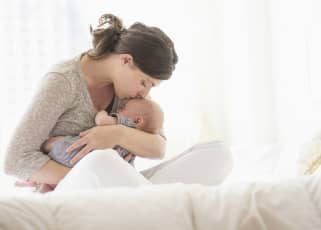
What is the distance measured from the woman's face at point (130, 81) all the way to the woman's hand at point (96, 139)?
14 centimetres

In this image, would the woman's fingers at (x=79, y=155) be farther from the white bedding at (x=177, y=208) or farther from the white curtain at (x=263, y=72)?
the white curtain at (x=263, y=72)

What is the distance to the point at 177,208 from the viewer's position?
90 cm

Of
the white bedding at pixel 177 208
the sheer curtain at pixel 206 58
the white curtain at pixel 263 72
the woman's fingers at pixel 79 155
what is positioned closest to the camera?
the white bedding at pixel 177 208

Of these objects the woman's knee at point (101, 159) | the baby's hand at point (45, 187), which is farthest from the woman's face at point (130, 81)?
the woman's knee at point (101, 159)

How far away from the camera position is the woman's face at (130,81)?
5.57 ft

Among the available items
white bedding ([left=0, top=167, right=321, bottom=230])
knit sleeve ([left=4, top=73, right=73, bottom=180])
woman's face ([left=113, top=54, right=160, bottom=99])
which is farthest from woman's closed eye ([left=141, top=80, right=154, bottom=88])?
white bedding ([left=0, top=167, right=321, bottom=230])

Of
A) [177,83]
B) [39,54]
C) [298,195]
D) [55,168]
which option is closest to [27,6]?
[39,54]

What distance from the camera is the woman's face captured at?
1698mm

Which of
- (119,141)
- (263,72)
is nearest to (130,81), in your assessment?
(119,141)

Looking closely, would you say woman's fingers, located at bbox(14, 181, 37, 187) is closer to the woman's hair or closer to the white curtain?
the woman's hair

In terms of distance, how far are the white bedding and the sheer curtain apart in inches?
67.2

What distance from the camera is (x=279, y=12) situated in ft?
9.61

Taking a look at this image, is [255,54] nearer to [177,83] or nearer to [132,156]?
[177,83]

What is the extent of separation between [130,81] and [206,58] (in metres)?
1.66
